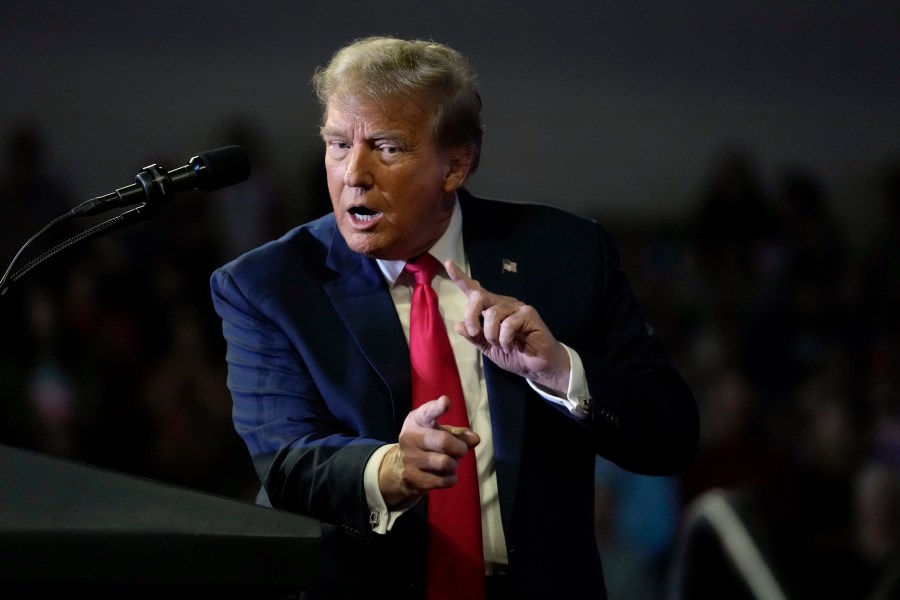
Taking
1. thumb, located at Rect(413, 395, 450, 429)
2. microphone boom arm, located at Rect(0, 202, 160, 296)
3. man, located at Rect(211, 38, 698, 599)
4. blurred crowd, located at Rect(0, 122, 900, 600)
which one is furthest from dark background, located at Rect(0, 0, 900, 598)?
microphone boom arm, located at Rect(0, 202, 160, 296)

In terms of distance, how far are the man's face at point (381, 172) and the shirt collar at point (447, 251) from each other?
5cm

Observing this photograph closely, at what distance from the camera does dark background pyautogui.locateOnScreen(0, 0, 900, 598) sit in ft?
15.1

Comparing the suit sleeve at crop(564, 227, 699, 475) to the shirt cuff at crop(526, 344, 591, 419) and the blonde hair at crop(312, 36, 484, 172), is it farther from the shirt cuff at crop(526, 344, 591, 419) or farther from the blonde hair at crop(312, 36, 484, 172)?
the blonde hair at crop(312, 36, 484, 172)

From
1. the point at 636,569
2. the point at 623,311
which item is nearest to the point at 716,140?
the point at 636,569

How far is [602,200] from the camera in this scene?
19.6 feet

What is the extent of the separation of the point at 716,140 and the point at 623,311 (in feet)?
Answer: 13.5

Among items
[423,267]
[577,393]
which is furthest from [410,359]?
[577,393]

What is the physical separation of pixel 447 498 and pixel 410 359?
0.74ft

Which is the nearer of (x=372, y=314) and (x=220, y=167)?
(x=220, y=167)

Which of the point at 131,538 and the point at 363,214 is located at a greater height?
the point at 363,214

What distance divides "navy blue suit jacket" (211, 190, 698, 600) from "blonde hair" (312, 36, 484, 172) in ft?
0.62

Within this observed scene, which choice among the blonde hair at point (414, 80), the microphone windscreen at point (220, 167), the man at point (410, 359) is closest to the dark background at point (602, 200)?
the man at point (410, 359)

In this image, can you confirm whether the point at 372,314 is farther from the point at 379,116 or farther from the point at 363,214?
the point at 379,116

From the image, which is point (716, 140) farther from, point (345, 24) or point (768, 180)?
point (345, 24)
